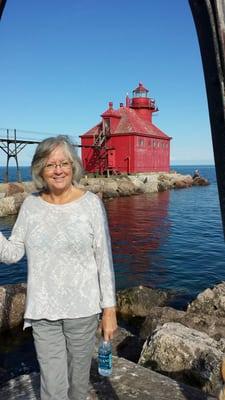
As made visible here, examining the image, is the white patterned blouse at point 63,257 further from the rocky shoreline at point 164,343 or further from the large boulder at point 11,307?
the large boulder at point 11,307

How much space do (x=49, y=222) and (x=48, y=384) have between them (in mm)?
1152

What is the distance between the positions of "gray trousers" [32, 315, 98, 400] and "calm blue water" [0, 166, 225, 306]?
7.23m

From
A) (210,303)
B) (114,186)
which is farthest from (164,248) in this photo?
(114,186)

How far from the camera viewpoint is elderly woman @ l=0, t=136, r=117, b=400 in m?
2.63

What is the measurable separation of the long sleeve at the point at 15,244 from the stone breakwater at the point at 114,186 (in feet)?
57.3

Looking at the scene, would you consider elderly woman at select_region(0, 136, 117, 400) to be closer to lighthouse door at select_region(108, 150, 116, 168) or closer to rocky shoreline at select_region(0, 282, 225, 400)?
rocky shoreline at select_region(0, 282, 225, 400)

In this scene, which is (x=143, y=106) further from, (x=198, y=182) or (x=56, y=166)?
(x=56, y=166)

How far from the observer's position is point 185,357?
504 centimetres

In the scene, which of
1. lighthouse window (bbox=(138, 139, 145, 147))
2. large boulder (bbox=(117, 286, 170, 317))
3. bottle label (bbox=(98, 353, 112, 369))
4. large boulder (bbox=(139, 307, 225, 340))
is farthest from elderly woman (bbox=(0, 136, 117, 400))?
lighthouse window (bbox=(138, 139, 145, 147))

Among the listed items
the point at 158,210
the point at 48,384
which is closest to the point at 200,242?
the point at 158,210

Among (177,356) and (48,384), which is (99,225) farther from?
(177,356)

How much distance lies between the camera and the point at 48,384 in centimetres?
272

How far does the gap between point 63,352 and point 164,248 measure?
14208mm

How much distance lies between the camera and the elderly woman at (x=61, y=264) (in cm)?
263
